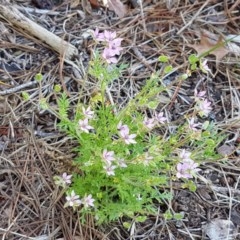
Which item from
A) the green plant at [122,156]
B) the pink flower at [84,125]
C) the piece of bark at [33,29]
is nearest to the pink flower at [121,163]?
the green plant at [122,156]

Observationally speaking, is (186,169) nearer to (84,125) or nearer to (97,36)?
(84,125)

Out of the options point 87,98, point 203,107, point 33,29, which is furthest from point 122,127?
point 33,29

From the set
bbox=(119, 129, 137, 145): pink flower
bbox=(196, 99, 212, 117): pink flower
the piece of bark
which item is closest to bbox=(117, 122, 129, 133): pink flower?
bbox=(119, 129, 137, 145): pink flower

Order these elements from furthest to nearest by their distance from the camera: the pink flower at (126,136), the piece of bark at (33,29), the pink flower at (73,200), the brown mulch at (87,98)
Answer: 1. the piece of bark at (33,29)
2. the brown mulch at (87,98)
3. the pink flower at (73,200)
4. the pink flower at (126,136)

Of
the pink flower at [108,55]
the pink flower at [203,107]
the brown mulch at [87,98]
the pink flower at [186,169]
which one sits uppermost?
the pink flower at [108,55]

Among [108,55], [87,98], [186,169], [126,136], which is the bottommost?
[87,98]

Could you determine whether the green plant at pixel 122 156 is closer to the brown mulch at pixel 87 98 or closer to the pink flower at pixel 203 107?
the pink flower at pixel 203 107
